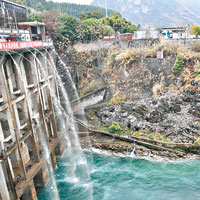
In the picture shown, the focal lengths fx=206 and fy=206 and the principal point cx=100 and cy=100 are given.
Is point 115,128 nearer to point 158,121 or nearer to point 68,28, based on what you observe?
point 158,121

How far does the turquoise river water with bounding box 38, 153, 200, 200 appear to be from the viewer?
14844 millimetres

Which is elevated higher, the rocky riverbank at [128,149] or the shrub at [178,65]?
the shrub at [178,65]

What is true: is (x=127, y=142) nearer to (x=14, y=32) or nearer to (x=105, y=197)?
(x=105, y=197)

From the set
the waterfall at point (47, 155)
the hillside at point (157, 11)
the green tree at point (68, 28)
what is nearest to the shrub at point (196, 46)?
the green tree at point (68, 28)

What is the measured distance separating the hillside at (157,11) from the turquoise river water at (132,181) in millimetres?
92242

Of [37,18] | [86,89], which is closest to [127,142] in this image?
[86,89]

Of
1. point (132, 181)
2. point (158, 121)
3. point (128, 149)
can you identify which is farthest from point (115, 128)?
point (132, 181)

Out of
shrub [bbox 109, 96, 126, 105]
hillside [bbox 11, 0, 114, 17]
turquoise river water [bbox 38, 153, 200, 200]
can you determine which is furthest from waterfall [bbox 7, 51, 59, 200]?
hillside [bbox 11, 0, 114, 17]

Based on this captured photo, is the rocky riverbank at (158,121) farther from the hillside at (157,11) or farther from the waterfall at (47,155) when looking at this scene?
the hillside at (157,11)

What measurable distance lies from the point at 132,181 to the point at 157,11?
116m

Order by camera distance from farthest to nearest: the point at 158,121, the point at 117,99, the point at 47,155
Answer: the point at 117,99 → the point at 158,121 → the point at 47,155

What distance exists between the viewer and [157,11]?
114375 mm

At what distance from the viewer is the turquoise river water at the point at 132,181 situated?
14.8 meters

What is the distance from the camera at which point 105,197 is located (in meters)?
14.9
